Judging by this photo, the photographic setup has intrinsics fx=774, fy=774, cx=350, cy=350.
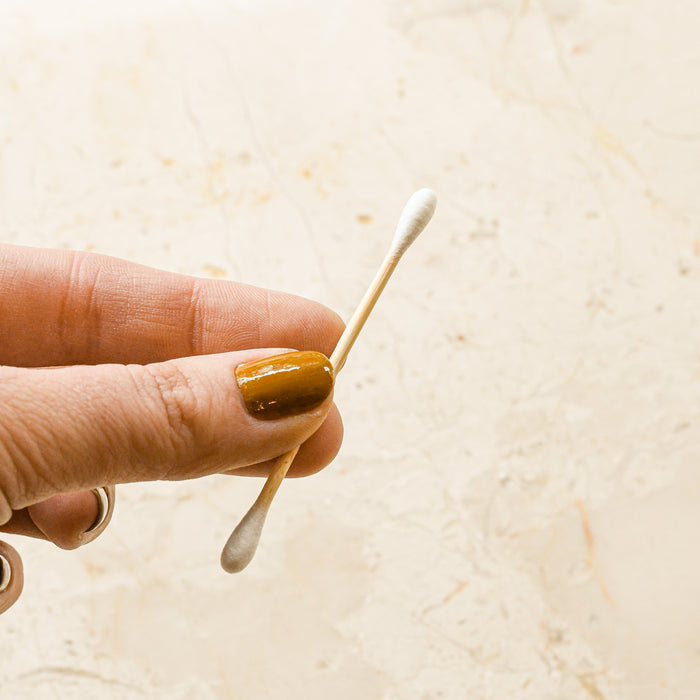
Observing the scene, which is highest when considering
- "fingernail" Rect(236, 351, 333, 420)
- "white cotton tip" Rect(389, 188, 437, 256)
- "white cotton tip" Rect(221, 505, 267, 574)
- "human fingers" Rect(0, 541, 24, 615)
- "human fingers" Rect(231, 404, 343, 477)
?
"white cotton tip" Rect(389, 188, 437, 256)

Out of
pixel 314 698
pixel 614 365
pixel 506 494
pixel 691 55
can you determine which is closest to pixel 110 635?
pixel 314 698

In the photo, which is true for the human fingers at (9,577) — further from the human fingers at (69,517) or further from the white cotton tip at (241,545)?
the white cotton tip at (241,545)

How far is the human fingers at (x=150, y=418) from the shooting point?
12.2 inches

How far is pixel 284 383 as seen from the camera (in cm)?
34

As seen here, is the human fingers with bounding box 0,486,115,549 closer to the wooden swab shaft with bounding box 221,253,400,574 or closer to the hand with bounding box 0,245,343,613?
the hand with bounding box 0,245,343,613

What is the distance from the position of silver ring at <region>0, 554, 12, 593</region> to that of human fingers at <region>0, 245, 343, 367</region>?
4.8 inches

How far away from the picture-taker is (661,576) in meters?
0.50

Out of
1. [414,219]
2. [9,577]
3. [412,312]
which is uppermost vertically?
[414,219]

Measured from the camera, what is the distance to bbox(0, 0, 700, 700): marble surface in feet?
1.59

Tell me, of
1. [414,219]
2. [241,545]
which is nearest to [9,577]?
[241,545]

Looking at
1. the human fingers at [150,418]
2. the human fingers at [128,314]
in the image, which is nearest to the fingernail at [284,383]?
the human fingers at [150,418]

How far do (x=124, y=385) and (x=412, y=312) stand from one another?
28 cm

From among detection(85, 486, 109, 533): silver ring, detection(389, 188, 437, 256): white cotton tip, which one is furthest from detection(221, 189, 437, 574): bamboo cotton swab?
detection(85, 486, 109, 533): silver ring

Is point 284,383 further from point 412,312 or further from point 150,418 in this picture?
point 412,312
